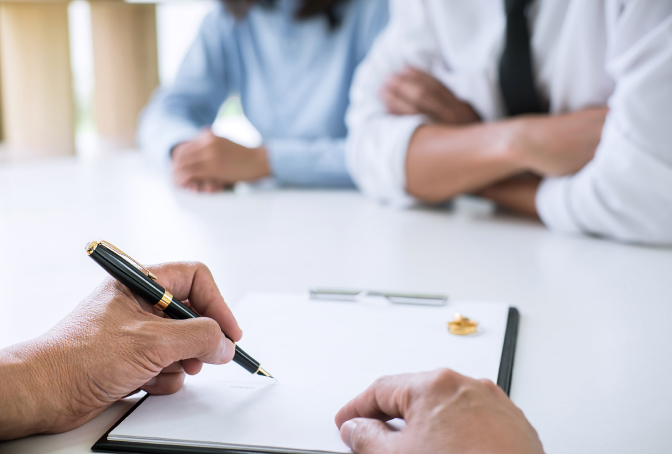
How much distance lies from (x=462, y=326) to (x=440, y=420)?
8.3 inches

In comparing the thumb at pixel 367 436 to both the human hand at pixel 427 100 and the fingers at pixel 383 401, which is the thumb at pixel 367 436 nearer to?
the fingers at pixel 383 401

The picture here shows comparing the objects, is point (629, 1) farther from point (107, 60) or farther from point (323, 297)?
point (107, 60)

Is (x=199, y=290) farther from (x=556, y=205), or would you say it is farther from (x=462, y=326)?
(x=556, y=205)

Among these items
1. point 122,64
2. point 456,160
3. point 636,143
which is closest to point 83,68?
point 122,64

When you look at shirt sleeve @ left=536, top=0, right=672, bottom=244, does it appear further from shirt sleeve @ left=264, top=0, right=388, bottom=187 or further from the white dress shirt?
shirt sleeve @ left=264, top=0, right=388, bottom=187

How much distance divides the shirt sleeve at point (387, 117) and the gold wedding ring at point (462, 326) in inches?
20.2

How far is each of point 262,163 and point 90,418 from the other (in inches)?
38.0

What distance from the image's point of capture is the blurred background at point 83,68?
1799 mm

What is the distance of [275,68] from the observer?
1.73 metres

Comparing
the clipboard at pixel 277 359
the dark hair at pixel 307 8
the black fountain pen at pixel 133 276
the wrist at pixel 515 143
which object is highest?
the dark hair at pixel 307 8

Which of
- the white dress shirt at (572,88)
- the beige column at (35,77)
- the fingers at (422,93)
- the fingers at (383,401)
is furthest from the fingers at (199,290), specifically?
the beige column at (35,77)

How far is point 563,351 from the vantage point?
0.52 m

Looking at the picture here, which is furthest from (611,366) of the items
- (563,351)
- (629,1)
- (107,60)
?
(107,60)

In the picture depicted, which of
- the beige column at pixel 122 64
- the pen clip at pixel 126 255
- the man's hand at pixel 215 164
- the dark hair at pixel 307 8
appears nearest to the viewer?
the pen clip at pixel 126 255
